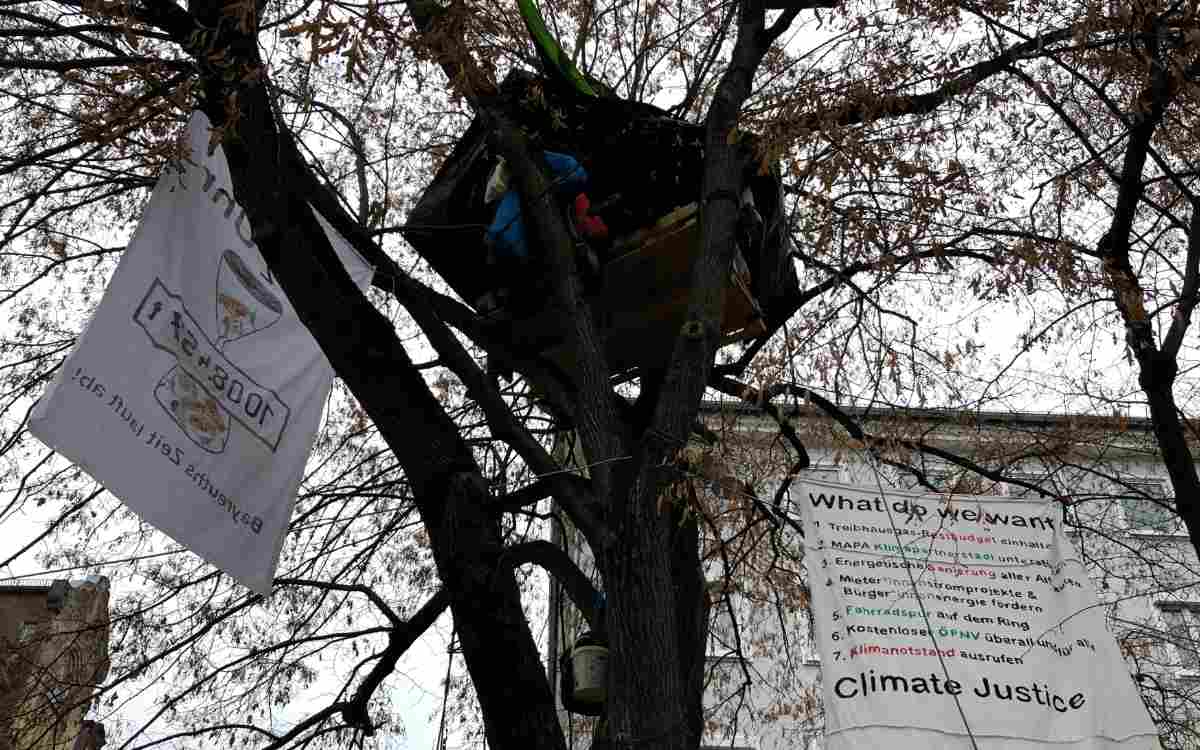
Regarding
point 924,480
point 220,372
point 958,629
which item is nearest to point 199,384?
point 220,372

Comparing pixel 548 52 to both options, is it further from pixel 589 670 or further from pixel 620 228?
pixel 589 670

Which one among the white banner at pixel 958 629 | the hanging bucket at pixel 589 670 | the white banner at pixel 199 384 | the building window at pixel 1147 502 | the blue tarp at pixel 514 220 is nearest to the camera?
the white banner at pixel 199 384

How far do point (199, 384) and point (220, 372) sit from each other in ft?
0.57

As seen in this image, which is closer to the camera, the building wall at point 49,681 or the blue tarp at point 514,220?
the blue tarp at point 514,220

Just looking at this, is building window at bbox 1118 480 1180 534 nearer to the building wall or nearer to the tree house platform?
the tree house platform

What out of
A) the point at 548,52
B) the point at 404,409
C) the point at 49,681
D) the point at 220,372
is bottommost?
the point at 49,681

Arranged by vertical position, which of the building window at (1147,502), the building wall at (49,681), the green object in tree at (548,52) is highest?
the green object in tree at (548,52)

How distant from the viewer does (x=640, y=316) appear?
6.31 metres

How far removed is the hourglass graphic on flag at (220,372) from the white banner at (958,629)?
2.56 metres

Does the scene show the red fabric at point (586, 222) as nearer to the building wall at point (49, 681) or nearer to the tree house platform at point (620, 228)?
the tree house platform at point (620, 228)

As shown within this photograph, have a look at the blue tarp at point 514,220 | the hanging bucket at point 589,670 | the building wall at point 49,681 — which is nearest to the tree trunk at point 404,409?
the hanging bucket at point 589,670

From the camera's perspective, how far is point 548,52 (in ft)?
21.7

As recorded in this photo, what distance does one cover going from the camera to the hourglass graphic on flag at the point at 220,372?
4.70 m

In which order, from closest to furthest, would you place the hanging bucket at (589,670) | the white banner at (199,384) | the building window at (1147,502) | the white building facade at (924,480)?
1. the white banner at (199,384)
2. the hanging bucket at (589,670)
3. the white building facade at (924,480)
4. the building window at (1147,502)
